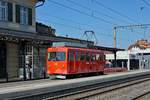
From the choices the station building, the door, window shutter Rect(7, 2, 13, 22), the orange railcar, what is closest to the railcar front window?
the orange railcar

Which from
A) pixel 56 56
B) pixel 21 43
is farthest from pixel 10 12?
pixel 56 56

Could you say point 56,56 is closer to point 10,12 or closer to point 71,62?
point 71,62

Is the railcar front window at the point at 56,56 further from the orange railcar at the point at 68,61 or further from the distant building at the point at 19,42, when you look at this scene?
the distant building at the point at 19,42

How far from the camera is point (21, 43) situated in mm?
34312

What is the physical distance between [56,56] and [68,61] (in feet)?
4.40

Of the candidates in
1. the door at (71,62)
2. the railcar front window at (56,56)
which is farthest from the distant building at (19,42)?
the door at (71,62)

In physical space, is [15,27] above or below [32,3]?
below

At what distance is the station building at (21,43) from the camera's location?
3406 centimetres

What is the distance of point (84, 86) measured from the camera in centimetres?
2442

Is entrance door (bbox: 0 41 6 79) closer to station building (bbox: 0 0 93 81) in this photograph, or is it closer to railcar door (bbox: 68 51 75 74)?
station building (bbox: 0 0 93 81)

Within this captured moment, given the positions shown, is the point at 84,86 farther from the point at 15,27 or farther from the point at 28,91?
the point at 15,27

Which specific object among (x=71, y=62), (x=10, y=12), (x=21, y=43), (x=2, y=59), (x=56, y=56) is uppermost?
(x=10, y=12)

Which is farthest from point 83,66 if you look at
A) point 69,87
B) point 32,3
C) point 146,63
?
point 146,63

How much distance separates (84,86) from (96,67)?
13416 mm
